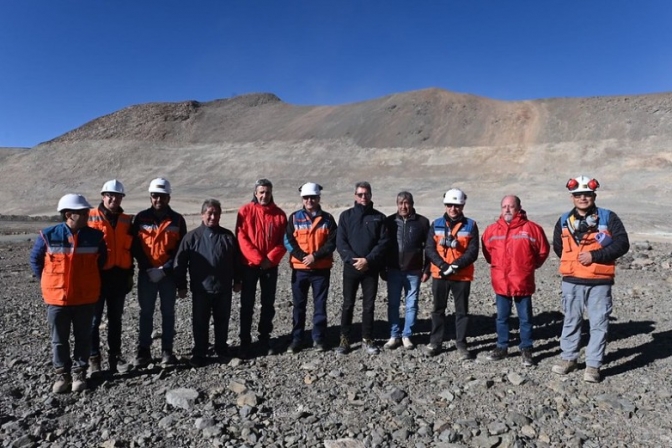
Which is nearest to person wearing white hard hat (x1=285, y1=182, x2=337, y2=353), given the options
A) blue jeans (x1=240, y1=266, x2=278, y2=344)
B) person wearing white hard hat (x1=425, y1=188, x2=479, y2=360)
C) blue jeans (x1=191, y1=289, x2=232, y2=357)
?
blue jeans (x1=240, y1=266, x2=278, y2=344)

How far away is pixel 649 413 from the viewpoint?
13.9ft

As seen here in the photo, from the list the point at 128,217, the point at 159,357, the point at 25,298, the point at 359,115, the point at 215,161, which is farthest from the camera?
the point at 359,115

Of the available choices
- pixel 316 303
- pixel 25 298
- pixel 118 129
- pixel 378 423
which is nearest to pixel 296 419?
pixel 378 423

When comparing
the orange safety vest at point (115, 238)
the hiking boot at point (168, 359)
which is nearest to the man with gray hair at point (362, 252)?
the hiking boot at point (168, 359)

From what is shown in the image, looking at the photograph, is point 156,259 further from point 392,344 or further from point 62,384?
point 392,344

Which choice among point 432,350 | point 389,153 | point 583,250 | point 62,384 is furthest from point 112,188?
point 389,153

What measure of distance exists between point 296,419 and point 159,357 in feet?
7.61

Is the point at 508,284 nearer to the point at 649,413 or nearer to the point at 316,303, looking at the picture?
the point at 649,413

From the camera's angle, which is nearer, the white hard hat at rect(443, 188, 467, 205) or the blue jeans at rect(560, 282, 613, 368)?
the blue jeans at rect(560, 282, 613, 368)

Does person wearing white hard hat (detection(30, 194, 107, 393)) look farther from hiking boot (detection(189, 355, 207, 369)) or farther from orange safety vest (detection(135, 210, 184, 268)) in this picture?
hiking boot (detection(189, 355, 207, 369))

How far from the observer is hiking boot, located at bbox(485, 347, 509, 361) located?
5.59m

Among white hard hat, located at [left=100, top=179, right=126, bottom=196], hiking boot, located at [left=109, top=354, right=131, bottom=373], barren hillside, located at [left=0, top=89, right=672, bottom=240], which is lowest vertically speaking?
hiking boot, located at [left=109, top=354, right=131, bottom=373]

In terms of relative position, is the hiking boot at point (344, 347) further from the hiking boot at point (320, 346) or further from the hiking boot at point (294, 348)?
the hiking boot at point (294, 348)

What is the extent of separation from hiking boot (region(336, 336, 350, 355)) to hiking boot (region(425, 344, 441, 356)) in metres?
0.90
